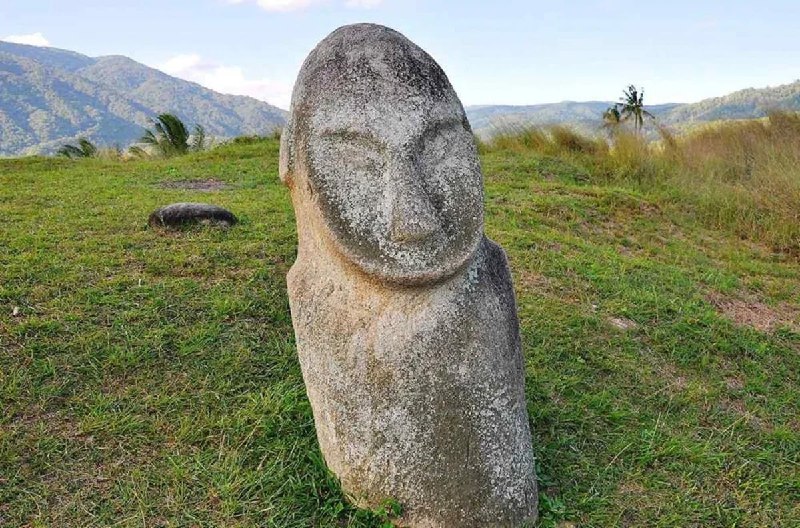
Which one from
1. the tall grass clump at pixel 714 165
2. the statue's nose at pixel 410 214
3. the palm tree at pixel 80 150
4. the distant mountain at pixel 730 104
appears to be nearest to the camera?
the statue's nose at pixel 410 214

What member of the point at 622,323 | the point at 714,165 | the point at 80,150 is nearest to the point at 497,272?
the point at 622,323

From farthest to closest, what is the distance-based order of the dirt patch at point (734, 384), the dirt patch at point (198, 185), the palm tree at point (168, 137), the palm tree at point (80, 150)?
the palm tree at point (80, 150), the palm tree at point (168, 137), the dirt patch at point (198, 185), the dirt patch at point (734, 384)

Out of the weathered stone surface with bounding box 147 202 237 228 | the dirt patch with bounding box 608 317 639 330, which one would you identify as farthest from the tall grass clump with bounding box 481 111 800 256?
the weathered stone surface with bounding box 147 202 237 228

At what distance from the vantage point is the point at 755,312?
5.64 meters

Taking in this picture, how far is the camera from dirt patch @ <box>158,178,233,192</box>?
29.1 feet

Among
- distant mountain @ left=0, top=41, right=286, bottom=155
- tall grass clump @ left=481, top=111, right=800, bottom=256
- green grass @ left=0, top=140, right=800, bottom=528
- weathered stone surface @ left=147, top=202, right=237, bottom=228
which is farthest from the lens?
distant mountain @ left=0, top=41, right=286, bottom=155

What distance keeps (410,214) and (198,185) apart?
7351 millimetres

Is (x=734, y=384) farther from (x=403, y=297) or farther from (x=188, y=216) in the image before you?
(x=188, y=216)

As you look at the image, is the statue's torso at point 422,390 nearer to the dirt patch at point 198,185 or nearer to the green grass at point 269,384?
the green grass at point 269,384

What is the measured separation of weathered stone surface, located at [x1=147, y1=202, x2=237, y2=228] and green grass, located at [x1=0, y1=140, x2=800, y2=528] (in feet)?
0.43

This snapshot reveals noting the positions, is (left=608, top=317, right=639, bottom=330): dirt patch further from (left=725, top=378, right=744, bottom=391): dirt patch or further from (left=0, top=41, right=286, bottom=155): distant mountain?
(left=0, top=41, right=286, bottom=155): distant mountain

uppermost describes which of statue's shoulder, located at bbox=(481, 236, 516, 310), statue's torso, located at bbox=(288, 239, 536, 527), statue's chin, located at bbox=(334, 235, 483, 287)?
statue's chin, located at bbox=(334, 235, 483, 287)

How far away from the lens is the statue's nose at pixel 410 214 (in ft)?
7.63

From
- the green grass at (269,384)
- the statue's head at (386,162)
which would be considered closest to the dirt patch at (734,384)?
the green grass at (269,384)
